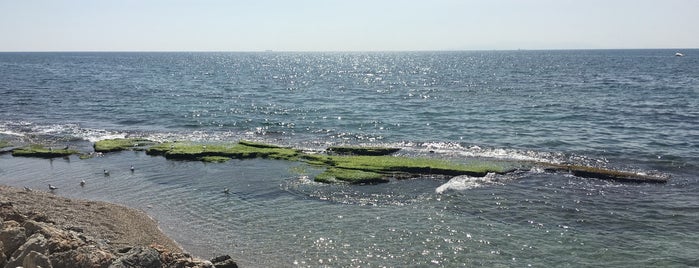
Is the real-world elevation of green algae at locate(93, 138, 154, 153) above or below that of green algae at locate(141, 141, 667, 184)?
above

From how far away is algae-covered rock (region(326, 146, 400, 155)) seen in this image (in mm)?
40500

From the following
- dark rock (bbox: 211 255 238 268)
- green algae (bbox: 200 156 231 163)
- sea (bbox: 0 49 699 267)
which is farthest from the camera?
green algae (bbox: 200 156 231 163)

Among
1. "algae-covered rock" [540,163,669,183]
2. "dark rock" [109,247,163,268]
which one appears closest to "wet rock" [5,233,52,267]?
"dark rock" [109,247,163,268]

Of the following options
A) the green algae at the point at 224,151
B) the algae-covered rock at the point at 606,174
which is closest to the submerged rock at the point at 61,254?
the green algae at the point at 224,151

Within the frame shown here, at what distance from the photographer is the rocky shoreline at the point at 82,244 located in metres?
14.0

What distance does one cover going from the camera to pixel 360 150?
40719 millimetres

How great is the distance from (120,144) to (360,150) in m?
19.8

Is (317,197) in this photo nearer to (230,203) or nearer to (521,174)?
(230,203)

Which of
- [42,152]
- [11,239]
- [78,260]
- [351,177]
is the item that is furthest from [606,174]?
[42,152]

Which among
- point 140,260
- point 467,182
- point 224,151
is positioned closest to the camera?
point 140,260

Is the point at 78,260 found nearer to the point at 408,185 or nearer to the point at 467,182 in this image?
the point at 408,185

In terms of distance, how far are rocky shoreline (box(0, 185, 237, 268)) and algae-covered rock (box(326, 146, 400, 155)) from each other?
Result: 1915 cm

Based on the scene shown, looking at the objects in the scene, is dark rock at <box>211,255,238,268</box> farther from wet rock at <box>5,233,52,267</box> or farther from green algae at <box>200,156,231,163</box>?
green algae at <box>200,156,231,163</box>

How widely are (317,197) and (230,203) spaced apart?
184 inches
